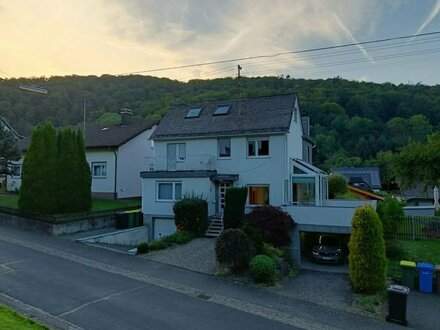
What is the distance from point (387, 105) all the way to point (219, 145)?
58.2m

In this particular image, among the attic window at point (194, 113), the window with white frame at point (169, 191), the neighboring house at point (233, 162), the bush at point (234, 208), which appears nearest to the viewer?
the bush at point (234, 208)

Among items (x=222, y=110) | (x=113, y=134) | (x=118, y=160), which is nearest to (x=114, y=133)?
(x=113, y=134)

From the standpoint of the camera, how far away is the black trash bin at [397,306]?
11508mm

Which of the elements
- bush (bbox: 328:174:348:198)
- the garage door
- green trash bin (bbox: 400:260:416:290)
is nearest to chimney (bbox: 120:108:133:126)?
the garage door

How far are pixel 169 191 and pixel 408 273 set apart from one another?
51.4 ft

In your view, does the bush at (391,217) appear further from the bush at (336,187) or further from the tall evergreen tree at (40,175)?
the tall evergreen tree at (40,175)

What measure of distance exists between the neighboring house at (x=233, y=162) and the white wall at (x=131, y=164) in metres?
6.30

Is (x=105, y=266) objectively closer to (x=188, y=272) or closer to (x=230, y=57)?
(x=188, y=272)

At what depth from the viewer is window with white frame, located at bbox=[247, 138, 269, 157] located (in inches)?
962

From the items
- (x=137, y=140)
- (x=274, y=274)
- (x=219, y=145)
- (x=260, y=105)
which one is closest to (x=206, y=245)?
(x=274, y=274)

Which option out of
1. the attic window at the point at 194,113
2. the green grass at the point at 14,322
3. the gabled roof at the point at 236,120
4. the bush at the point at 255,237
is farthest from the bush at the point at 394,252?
the green grass at the point at 14,322

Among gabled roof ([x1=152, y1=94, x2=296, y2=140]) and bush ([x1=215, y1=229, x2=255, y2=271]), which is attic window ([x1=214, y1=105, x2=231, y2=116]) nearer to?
gabled roof ([x1=152, y1=94, x2=296, y2=140])

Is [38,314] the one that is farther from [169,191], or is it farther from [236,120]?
[236,120]

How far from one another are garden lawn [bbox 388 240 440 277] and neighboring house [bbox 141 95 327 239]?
5.80m
